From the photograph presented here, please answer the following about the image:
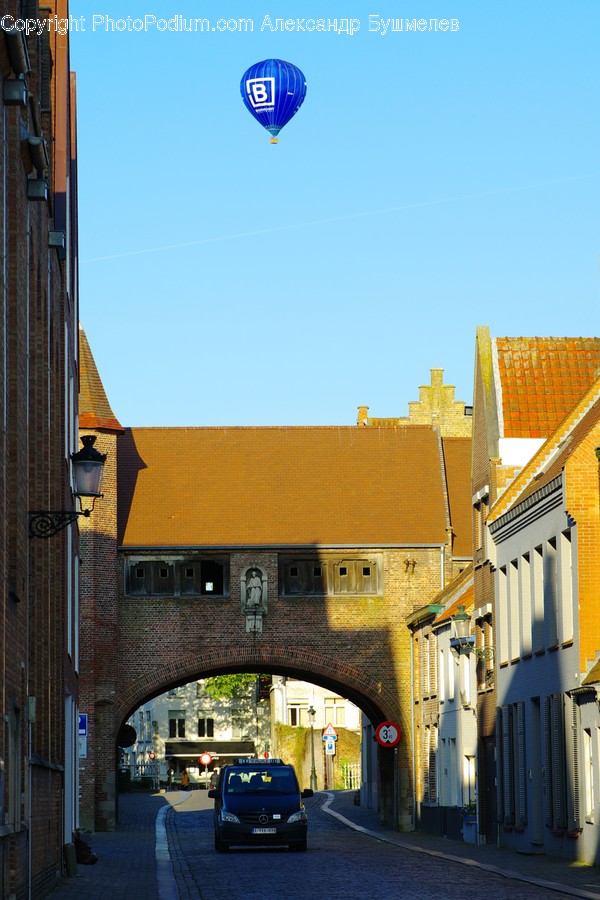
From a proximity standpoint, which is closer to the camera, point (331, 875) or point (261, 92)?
point (331, 875)

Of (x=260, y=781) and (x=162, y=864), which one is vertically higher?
(x=260, y=781)

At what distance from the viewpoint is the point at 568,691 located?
26.8 m

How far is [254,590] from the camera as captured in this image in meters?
47.2

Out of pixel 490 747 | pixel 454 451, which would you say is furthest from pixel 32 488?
pixel 454 451

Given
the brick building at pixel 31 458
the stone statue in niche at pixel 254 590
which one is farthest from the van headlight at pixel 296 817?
the stone statue in niche at pixel 254 590

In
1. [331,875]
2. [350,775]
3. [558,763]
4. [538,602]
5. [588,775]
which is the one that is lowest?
[350,775]

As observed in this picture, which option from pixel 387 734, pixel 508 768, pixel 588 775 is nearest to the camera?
pixel 588 775

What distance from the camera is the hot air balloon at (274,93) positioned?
31.3 metres

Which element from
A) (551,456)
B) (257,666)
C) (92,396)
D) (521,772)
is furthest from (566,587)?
(92,396)

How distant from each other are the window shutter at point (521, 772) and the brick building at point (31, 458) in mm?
9341

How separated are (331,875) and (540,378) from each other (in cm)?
1507

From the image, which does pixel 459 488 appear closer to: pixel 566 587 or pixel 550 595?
pixel 550 595

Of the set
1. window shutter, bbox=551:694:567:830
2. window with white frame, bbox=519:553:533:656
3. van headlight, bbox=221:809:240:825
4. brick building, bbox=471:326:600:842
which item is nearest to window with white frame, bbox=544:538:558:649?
window shutter, bbox=551:694:567:830

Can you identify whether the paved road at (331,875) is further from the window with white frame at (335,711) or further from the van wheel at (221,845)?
the window with white frame at (335,711)
